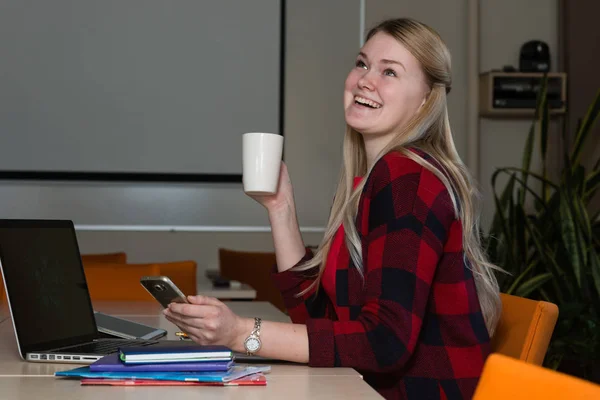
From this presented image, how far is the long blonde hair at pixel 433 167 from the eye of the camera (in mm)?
1689

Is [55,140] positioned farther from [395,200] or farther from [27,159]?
[395,200]

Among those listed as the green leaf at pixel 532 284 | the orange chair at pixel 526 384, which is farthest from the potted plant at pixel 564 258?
the orange chair at pixel 526 384

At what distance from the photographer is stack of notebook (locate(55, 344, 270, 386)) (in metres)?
1.38

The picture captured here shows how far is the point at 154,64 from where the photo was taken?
5.69 metres

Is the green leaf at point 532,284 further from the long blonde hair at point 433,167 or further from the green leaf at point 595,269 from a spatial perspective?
the long blonde hair at point 433,167

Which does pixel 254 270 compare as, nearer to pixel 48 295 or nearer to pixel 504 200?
pixel 504 200

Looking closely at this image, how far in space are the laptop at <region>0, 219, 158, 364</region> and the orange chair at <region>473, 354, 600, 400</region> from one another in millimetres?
925

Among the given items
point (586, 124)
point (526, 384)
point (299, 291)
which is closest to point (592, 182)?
point (586, 124)

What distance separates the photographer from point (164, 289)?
1.55 meters

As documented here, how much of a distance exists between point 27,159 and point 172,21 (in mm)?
1255

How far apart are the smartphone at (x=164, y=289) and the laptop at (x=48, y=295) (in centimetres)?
17

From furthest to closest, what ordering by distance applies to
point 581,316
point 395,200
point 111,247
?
A: point 111,247 → point 581,316 → point 395,200

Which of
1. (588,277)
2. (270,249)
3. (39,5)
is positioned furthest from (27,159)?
(588,277)

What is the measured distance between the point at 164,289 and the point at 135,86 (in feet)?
14.1
